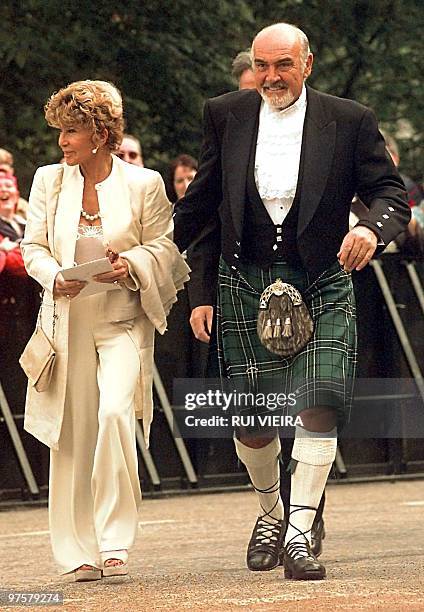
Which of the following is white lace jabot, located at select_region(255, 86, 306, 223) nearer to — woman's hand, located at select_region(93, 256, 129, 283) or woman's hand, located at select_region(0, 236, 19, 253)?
woman's hand, located at select_region(93, 256, 129, 283)

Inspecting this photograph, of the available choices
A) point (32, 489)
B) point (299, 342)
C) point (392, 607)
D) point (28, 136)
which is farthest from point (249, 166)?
point (28, 136)

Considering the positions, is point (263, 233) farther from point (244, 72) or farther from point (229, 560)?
point (244, 72)

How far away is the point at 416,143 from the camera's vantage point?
57.3ft

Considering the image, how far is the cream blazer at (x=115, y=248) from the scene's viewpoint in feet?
25.5

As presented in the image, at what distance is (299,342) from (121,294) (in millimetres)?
778

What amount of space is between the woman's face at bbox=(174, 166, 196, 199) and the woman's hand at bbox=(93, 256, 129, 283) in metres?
5.23

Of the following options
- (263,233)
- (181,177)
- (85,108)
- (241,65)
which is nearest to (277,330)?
(263,233)

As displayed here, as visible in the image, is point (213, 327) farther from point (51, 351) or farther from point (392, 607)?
point (392, 607)

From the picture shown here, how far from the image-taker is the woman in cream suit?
766cm

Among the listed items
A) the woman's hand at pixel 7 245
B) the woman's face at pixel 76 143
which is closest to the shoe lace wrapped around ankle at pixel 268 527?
the woman's face at pixel 76 143

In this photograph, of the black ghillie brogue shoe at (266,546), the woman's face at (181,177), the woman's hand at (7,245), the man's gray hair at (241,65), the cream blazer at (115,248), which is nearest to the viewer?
the cream blazer at (115,248)

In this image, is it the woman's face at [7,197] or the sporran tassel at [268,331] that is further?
the woman's face at [7,197]

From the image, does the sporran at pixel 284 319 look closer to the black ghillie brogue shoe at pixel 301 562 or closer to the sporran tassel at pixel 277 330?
the sporran tassel at pixel 277 330

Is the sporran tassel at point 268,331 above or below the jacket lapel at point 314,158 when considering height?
below
